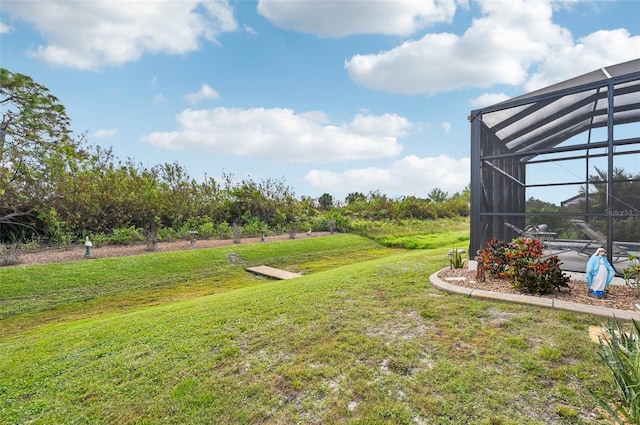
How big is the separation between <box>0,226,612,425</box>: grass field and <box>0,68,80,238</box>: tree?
265 inches

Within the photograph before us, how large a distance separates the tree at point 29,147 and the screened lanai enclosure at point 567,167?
42.9ft

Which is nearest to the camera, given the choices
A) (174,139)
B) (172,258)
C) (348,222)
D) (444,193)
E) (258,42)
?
(172,258)

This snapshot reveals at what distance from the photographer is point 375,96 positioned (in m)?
12.3

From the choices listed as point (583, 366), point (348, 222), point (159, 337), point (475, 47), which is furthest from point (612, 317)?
point (348, 222)

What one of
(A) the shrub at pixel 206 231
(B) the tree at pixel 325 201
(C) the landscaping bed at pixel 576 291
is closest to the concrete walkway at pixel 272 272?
(C) the landscaping bed at pixel 576 291

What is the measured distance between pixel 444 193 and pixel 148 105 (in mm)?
29277

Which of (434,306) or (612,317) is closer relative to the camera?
(612,317)

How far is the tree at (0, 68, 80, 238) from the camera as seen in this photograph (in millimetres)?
10078

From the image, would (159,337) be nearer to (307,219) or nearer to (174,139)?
(174,139)

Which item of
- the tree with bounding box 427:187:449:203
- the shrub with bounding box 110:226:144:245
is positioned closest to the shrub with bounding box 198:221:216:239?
the shrub with bounding box 110:226:144:245

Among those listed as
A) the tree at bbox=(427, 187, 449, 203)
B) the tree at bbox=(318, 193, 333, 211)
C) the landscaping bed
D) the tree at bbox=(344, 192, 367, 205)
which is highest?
the tree at bbox=(427, 187, 449, 203)

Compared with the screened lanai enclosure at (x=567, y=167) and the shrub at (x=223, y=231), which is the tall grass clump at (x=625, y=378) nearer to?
the screened lanai enclosure at (x=567, y=167)

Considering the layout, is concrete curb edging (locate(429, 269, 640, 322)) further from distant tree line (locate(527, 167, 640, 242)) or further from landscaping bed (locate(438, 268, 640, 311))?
distant tree line (locate(527, 167, 640, 242))

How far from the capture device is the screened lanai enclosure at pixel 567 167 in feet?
16.5
